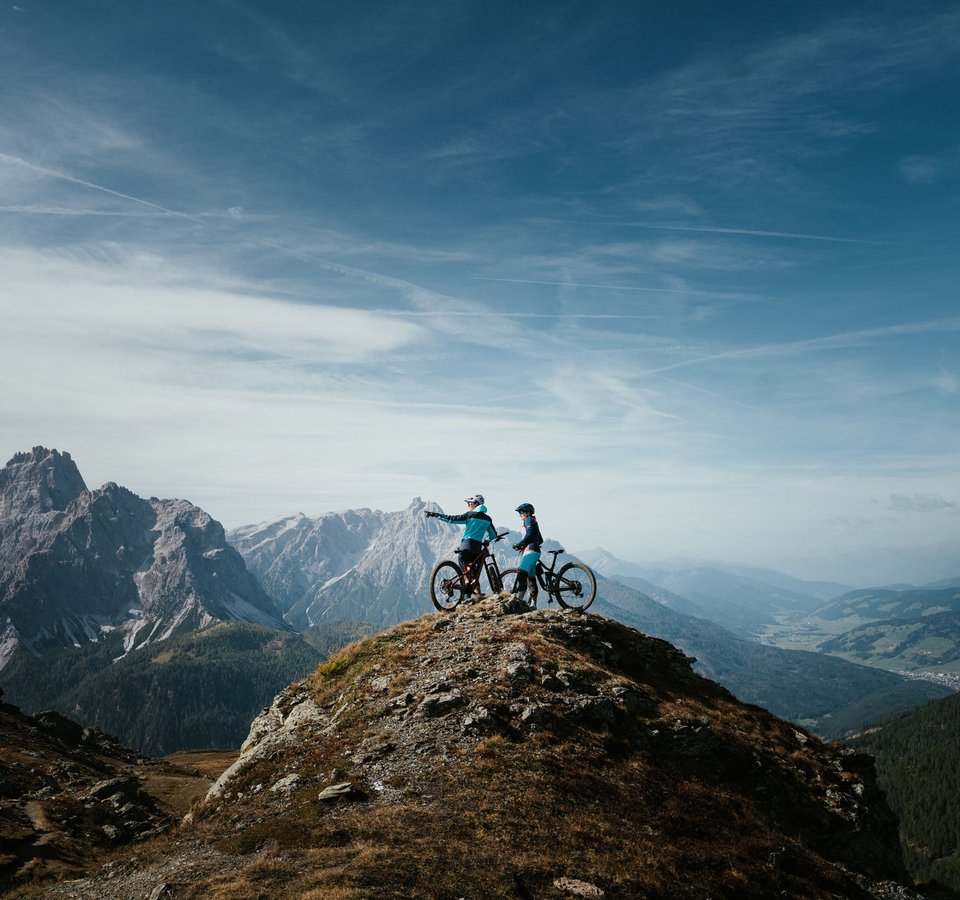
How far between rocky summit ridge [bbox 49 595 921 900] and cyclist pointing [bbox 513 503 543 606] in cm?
151

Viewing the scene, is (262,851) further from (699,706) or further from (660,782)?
(699,706)

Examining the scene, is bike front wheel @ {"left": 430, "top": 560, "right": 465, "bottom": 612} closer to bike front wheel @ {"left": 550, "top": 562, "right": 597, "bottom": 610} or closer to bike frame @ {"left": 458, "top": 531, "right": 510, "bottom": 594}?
bike frame @ {"left": 458, "top": 531, "right": 510, "bottom": 594}

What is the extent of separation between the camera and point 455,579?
29453 mm

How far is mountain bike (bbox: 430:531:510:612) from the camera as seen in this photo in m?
28.2

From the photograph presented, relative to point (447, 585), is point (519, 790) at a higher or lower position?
lower

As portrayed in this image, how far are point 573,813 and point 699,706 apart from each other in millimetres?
11914

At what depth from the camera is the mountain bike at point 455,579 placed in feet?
92.5

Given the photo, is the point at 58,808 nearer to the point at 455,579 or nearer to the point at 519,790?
the point at 455,579

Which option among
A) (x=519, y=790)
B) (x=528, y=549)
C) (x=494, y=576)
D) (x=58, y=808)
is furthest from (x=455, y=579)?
(x=58, y=808)

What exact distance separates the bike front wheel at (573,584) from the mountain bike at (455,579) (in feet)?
10.0

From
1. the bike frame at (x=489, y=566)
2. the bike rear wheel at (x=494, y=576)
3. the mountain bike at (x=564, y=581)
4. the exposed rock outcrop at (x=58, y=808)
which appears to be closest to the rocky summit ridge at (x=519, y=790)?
the bike rear wheel at (x=494, y=576)

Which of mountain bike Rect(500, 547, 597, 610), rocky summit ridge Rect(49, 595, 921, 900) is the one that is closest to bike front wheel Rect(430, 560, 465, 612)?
rocky summit ridge Rect(49, 595, 921, 900)

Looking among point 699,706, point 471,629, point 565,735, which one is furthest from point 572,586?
point 565,735

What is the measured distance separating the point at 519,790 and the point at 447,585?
14.0 m
